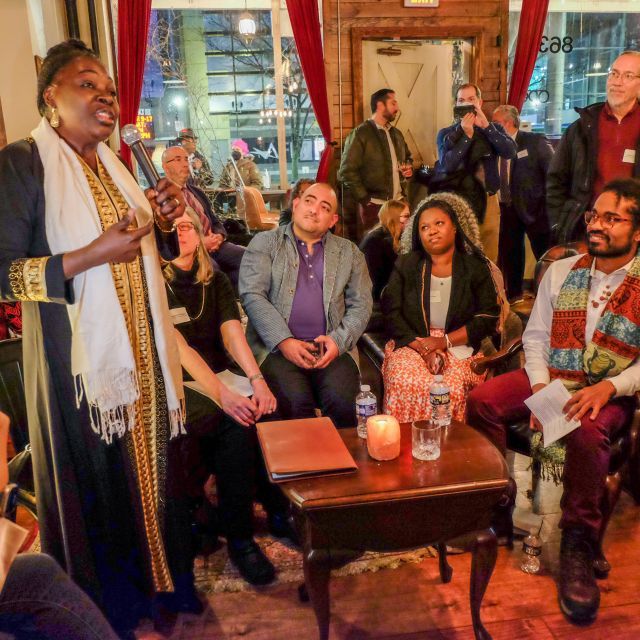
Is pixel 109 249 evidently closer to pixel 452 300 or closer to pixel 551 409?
pixel 551 409

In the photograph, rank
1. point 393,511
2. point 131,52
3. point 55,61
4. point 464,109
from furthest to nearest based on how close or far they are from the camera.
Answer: point 131,52 → point 464,109 → point 393,511 → point 55,61

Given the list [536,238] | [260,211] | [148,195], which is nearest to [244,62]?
[260,211]

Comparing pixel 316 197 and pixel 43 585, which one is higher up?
pixel 316 197

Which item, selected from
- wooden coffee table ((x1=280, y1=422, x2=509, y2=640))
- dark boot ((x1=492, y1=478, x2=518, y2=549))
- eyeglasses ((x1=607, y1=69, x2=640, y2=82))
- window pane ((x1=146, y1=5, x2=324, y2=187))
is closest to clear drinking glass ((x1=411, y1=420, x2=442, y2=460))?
wooden coffee table ((x1=280, y1=422, x2=509, y2=640))

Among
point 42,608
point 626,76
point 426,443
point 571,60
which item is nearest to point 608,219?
point 426,443

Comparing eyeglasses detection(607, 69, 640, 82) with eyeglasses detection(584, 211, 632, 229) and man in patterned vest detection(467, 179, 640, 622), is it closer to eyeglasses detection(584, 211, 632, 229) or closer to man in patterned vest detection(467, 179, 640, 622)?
man in patterned vest detection(467, 179, 640, 622)

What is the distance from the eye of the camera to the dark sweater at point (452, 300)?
2.90 m

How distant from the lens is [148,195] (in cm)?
178

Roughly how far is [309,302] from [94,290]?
4.03ft

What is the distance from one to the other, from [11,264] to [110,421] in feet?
1.57

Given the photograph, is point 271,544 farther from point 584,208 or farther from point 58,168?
point 584,208

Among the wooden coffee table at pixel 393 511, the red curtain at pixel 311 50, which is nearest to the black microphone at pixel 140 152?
the wooden coffee table at pixel 393 511

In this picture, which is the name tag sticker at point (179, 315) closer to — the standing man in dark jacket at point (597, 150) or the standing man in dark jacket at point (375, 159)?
the standing man in dark jacket at point (597, 150)

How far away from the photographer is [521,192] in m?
5.00
